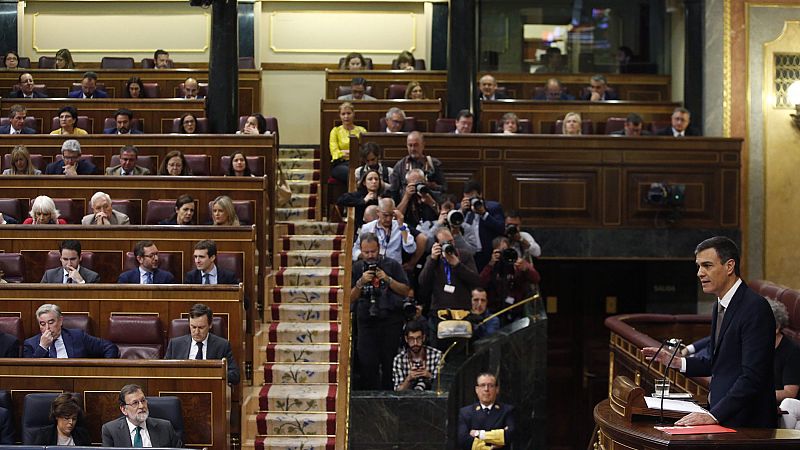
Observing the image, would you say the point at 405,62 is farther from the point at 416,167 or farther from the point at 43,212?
Result: the point at 43,212

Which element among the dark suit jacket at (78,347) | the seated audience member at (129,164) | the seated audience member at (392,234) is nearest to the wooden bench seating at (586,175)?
the seated audience member at (392,234)

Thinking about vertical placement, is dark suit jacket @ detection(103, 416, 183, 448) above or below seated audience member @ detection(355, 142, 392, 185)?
below

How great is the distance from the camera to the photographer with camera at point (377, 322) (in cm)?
701

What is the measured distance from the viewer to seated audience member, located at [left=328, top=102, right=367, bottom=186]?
9.30 m

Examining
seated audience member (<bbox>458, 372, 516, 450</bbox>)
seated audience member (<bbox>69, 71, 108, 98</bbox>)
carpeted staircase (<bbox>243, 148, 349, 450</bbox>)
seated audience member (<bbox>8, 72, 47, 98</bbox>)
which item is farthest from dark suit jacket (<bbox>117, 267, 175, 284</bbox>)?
seated audience member (<bbox>8, 72, 47, 98</bbox>)

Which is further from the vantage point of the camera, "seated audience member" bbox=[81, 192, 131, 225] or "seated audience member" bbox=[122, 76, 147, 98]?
"seated audience member" bbox=[122, 76, 147, 98]

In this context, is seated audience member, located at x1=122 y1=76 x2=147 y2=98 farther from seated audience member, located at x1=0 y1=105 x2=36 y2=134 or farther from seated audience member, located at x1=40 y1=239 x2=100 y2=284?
seated audience member, located at x1=40 y1=239 x2=100 y2=284

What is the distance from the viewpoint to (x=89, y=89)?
34.4 feet

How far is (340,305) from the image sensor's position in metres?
7.77

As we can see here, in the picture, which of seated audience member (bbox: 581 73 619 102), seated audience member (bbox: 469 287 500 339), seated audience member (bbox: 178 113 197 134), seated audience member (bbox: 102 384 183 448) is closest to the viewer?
seated audience member (bbox: 102 384 183 448)

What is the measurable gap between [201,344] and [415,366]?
4.66 ft

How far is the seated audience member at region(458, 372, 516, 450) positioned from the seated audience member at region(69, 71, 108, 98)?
519 centimetres

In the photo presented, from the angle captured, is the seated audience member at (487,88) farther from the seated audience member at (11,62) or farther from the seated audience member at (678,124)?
the seated audience member at (11,62)

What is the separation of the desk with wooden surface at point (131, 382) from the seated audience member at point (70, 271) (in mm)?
1042
